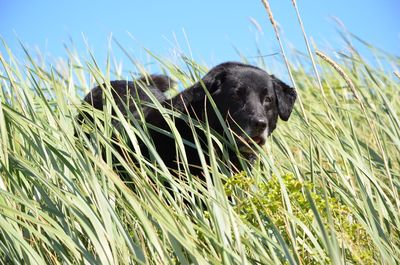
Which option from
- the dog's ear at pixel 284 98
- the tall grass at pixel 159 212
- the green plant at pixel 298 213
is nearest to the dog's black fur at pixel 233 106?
the dog's ear at pixel 284 98

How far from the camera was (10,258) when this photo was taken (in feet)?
7.53

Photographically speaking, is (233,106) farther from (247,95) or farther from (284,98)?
(284,98)

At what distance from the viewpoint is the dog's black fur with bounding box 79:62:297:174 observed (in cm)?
385

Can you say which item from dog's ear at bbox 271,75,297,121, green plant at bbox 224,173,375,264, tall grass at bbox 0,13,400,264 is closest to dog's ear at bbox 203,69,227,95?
dog's ear at bbox 271,75,297,121

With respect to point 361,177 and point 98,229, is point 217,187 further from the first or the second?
point 361,177

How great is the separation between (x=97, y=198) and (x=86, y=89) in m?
3.22

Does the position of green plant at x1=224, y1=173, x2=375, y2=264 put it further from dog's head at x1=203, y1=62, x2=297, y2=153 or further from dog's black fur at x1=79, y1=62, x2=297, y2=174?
dog's head at x1=203, y1=62, x2=297, y2=153

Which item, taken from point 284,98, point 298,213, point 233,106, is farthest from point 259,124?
point 298,213

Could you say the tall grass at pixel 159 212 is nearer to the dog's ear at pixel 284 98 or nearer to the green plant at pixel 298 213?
the green plant at pixel 298 213

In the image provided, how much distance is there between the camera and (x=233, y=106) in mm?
4117

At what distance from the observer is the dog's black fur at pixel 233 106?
151 inches

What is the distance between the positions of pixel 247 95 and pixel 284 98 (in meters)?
0.28

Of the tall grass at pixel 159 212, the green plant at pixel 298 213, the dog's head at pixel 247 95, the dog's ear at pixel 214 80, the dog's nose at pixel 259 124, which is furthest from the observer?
the dog's ear at pixel 214 80

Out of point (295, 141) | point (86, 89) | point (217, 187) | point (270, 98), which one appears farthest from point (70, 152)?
point (86, 89)
